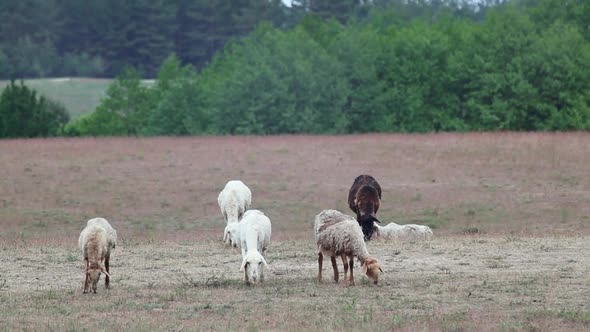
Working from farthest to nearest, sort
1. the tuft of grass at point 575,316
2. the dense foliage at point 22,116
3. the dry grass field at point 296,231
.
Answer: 1. the dense foliage at point 22,116
2. the dry grass field at point 296,231
3. the tuft of grass at point 575,316

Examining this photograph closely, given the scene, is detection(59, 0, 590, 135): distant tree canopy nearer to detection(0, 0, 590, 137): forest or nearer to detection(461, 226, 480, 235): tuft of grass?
detection(0, 0, 590, 137): forest

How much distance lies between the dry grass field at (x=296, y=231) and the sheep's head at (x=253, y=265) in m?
0.18

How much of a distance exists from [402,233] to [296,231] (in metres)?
4.79

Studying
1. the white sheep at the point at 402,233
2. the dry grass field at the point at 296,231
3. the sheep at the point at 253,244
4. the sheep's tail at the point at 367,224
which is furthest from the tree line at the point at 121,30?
the sheep at the point at 253,244

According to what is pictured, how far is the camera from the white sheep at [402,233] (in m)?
22.9

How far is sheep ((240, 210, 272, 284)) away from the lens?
16078mm

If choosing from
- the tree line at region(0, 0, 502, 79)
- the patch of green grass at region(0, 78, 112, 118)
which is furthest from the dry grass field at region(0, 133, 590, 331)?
the tree line at region(0, 0, 502, 79)

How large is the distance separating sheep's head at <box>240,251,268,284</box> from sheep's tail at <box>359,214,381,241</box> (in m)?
5.70

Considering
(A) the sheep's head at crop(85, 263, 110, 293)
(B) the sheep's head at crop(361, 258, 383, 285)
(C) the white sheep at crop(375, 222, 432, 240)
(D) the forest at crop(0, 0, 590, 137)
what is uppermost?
(D) the forest at crop(0, 0, 590, 137)

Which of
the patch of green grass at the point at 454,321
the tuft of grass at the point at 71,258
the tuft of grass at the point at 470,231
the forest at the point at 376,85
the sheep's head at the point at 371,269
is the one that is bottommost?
the tuft of grass at the point at 71,258

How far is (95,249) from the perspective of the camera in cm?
1553

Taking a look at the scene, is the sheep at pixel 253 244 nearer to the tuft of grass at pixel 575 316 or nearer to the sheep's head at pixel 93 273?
the sheep's head at pixel 93 273

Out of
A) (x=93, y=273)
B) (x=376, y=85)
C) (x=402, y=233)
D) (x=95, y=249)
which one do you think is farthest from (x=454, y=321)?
(x=376, y=85)

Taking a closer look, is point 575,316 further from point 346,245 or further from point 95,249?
point 95,249
